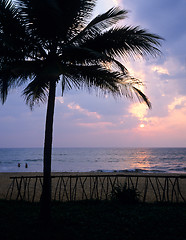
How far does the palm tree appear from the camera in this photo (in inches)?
195

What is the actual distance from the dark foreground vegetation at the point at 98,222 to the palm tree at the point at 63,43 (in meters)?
0.63

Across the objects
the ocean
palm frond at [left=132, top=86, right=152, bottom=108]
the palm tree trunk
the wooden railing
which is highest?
palm frond at [left=132, top=86, right=152, bottom=108]

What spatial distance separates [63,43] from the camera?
213 inches

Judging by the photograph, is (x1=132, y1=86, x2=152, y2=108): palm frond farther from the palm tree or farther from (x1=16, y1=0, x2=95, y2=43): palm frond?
(x1=16, y1=0, x2=95, y2=43): palm frond

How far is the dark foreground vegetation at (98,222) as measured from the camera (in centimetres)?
438

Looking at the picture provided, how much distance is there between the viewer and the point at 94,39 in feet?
18.1

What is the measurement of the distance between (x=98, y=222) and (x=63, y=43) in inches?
189

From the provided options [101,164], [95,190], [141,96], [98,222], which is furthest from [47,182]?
[101,164]

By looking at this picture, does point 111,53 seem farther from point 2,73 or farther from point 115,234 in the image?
point 115,234

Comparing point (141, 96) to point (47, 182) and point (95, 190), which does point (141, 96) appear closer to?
point (47, 182)

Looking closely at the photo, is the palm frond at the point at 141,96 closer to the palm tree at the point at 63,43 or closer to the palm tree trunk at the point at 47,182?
the palm tree at the point at 63,43

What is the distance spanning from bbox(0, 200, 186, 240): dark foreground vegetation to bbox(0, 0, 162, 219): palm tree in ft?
2.06

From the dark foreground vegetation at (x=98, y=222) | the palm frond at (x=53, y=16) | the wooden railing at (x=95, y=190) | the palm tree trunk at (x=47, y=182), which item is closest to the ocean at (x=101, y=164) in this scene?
the wooden railing at (x=95, y=190)

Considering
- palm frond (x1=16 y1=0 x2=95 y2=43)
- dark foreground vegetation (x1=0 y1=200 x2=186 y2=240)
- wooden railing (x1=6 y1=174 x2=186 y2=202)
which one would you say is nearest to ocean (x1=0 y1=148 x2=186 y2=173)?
wooden railing (x1=6 y1=174 x2=186 y2=202)
